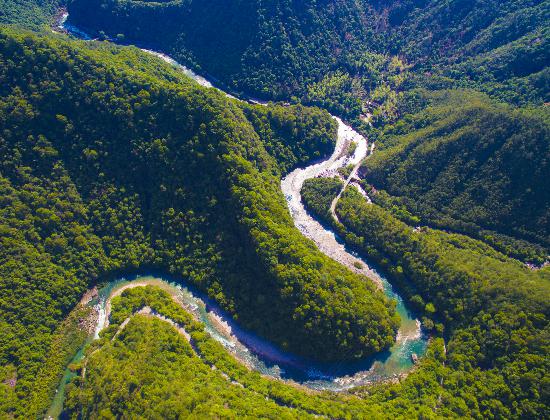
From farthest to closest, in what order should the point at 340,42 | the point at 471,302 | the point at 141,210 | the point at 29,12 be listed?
the point at 29,12, the point at 340,42, the point at 141,210, the point at 471,302

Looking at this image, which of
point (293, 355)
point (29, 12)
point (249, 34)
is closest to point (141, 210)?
point (293, 355)

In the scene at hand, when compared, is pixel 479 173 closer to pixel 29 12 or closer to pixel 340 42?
pixel 340 42

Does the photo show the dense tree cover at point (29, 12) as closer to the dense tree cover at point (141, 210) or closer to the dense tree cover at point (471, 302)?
the dense tree cover at point (141, 210)

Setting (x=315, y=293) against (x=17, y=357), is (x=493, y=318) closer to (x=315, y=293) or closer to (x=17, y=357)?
(x=315, y=293)

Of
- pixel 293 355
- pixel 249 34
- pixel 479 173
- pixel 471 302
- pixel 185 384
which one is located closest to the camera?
pixel 185 384

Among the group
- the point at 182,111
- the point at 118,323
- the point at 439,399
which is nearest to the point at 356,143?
the point at 182,111

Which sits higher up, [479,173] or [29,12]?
[479,173]
